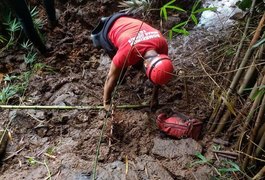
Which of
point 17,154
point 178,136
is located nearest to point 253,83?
point 178,136

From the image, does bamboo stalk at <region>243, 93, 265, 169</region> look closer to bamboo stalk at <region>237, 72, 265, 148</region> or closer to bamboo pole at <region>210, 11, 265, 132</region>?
bamboo stalk at <region>237, 72, 265, 148</region>

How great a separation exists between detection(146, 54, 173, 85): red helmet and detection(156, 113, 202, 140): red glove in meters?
0.33

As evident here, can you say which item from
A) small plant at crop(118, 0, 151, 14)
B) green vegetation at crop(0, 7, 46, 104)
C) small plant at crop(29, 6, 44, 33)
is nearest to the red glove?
small plant at crop(118, 0, 151, 14)

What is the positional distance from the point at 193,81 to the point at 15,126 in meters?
1.49

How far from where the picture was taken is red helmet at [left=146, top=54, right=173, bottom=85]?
2197mm

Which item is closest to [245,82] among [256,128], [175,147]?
[256,128]

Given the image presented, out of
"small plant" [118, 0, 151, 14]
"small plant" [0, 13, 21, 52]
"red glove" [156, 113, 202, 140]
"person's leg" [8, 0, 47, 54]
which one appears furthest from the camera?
"small plant" [0, 13, 21, 52]

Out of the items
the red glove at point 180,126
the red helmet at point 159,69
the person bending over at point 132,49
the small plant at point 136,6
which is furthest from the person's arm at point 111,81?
the small plant at point 136,6

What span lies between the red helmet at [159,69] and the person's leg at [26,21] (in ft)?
4.96

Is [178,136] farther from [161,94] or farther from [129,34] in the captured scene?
[129,34]

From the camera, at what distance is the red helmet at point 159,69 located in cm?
220

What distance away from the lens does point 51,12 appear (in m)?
3.59

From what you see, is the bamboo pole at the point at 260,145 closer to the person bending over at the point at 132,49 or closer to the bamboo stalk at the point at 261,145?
the bamboo stalk at the point at 261,145

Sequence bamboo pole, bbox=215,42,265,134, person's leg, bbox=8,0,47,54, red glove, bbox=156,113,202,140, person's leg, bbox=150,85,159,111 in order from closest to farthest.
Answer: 1. bamboo pole, bbox=215,42,265,134
2. red glove, bbox=156,113,202,140
3. person's leg, bbox=150,85,159,111
4. person's leg, bbox=8,0,47,54
